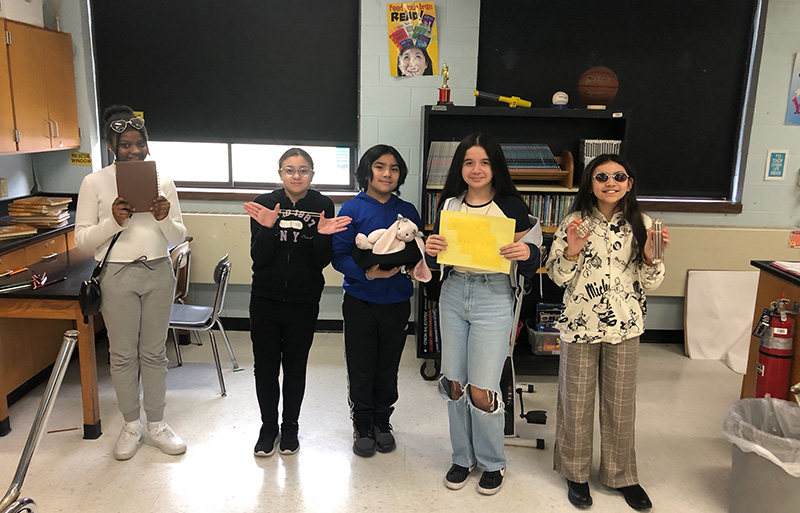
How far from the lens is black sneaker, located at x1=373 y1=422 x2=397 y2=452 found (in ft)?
9.56

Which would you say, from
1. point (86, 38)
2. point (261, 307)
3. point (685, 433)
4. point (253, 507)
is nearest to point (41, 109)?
point (86, 38)

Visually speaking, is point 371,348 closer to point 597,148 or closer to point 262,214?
point 262,214

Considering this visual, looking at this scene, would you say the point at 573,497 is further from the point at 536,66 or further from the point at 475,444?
the point at 536,66

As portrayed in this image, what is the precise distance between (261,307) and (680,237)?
121 inches

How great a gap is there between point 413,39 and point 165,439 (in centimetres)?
288

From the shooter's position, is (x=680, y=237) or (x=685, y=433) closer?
(x=685, y=433)

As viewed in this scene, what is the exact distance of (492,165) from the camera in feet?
7.98

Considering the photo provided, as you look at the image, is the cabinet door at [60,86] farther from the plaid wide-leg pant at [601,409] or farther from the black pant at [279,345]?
the plaid wide-leg pant at [601,409]

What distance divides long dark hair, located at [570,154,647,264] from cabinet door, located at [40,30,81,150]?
3.40m

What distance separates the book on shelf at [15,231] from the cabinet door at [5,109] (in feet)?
1.47

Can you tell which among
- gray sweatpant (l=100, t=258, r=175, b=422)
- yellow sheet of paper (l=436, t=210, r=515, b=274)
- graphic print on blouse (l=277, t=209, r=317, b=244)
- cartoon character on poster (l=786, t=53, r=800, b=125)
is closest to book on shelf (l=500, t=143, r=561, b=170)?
yellow sheet of paper (l=436, t=210, r=515, b=274)

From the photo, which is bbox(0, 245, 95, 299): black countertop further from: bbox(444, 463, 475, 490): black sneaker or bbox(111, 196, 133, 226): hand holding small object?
bbox(444, 463, 475, 490): black sneaker

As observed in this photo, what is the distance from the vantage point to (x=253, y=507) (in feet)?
8.14

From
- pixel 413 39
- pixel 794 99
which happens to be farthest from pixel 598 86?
pixel 794 99
